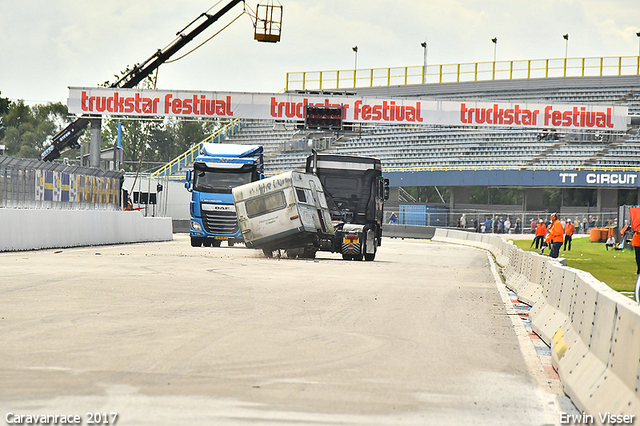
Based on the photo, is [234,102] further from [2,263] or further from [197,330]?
[197,330]

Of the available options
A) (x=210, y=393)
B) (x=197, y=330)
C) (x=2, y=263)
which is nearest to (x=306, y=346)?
(x=197, y=330)

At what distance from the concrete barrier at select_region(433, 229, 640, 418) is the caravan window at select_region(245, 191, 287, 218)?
13439mm

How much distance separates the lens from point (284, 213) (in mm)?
23844

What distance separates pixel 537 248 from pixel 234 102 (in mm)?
16106

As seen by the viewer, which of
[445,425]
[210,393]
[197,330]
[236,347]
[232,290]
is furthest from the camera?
[232,290]

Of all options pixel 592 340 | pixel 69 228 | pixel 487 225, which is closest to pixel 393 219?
pixel 487 225

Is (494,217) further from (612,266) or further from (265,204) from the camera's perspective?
(265,204)

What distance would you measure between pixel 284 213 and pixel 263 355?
16.0 metres

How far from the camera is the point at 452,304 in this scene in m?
13.3

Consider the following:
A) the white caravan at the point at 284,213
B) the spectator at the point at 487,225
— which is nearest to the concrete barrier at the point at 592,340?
the white caravan at the point at 284,213

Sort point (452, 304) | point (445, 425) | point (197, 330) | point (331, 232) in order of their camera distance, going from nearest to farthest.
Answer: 1. point (445, 425)
2. point (197, 330)
3. point (452, 304)
4. point (331, 232)

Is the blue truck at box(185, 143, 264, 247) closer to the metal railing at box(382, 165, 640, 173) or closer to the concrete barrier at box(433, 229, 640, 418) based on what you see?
the concrete barrier at box(433, 229, 640, 418)

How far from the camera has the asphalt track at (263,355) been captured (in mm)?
5812

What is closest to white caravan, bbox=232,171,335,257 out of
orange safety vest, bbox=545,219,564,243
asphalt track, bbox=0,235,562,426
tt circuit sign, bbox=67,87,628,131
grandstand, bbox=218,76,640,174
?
orange safety vest, bbox=545,219,564,243
